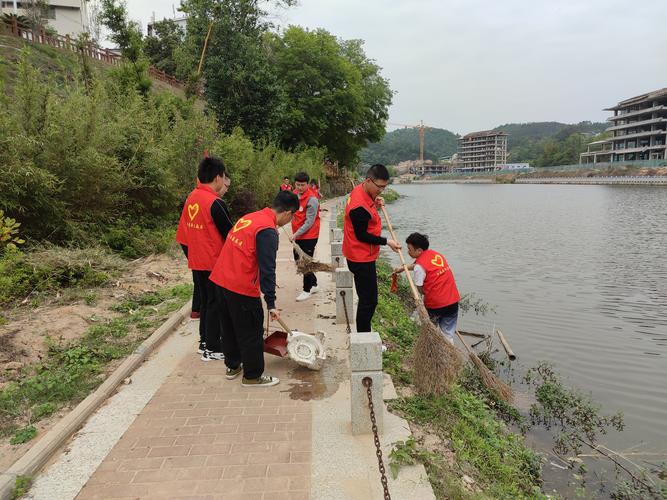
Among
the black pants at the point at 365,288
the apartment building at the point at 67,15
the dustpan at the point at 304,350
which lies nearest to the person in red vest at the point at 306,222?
the black pants at the point at 365,288

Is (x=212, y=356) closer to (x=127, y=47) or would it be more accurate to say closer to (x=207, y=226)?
(x=207, y=226)

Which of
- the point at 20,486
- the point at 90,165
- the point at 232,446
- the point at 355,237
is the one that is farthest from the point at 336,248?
the point at 20,486

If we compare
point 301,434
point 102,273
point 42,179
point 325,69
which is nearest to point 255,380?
point 301,434

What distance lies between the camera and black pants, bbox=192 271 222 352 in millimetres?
4652

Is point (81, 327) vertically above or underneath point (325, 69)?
underneath

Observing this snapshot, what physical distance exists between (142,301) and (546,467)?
18.6 feet

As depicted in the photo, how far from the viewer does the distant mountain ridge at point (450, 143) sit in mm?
130750

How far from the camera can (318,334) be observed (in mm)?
5137

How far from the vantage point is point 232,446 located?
132 inches

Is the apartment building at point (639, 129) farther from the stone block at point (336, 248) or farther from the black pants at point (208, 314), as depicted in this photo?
the black pants at point (208, 314)

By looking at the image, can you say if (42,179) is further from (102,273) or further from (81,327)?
(81,327)

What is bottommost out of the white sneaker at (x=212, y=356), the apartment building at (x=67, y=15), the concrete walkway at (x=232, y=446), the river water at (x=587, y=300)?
the river water at (x=587, y=300)

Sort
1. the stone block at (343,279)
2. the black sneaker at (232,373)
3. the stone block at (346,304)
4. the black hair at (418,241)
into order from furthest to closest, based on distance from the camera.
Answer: the stone block at (346,304) → the stone block at (343,279) → the black hair at (418,241) → the black sneaker at (232,373)

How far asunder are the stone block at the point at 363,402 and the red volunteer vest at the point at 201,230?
2071mm
